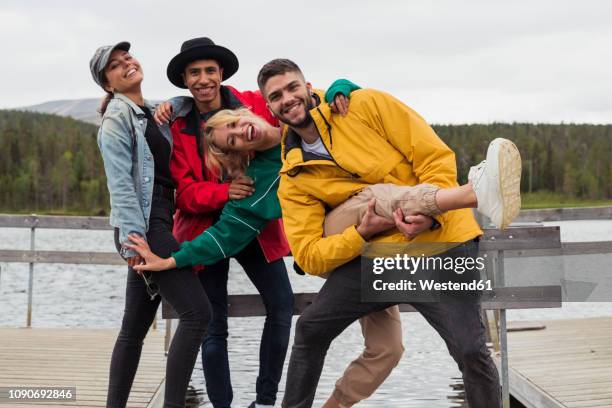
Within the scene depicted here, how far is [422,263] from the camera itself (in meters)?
3.56

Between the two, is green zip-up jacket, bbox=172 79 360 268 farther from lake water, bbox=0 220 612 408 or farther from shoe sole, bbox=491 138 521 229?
lake water, bbox=0 220 612 408

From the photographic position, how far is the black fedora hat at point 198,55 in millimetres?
4047

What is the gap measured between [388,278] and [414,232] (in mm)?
350

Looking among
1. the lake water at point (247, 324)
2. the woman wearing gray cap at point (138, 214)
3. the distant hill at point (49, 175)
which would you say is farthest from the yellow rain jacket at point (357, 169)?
the distant hill at point (49, 175)

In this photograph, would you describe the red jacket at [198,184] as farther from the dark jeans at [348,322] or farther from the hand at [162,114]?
the dark jeans at [348,322]

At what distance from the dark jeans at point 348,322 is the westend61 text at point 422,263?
0.03m

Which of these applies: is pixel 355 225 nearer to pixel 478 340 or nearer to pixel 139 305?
pixel 478 340

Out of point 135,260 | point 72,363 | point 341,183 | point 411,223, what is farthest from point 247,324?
point 411,223

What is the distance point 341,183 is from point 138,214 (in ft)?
3.01

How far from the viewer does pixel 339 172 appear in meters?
3.60

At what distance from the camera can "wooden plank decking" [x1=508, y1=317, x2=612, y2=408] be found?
507 centimetres

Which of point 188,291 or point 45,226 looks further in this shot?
point 45,226

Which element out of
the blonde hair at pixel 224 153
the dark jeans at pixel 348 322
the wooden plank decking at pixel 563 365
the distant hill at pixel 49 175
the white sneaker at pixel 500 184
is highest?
the distant hill at pixel 49 175

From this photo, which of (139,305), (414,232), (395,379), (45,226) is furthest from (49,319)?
(414,232)
